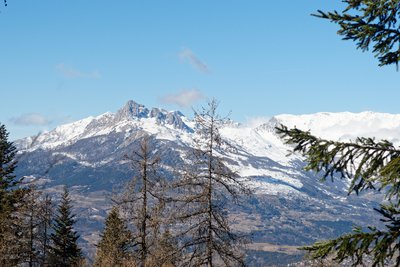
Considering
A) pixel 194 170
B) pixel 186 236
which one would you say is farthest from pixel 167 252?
pixel 194 170

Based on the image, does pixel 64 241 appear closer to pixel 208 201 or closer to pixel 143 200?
pixel 143 200

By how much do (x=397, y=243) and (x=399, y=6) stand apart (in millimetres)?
4619

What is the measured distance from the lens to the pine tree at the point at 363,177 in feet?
28.0

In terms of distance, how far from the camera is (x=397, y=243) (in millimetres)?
8242

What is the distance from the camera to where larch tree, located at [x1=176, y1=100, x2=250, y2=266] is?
24.5 metres

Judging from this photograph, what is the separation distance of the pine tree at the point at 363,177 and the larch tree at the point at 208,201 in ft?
49.3

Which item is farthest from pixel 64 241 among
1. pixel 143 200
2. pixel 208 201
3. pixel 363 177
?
pixel 363 177

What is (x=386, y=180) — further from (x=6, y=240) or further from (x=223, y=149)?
(x=6, y=240)

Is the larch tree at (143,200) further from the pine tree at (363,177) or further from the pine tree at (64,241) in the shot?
the pine tree at (64,241)

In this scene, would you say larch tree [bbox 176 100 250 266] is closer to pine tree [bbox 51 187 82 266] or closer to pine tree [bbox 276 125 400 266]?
pine tree [bbox 276 125 400 266]

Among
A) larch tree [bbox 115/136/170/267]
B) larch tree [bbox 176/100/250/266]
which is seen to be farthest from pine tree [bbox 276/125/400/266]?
larch tree [bbox 115/136/170/267]

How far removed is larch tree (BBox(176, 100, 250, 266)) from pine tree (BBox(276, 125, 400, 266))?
49.3 feet

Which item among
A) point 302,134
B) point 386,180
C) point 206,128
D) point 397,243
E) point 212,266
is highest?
point 206,128

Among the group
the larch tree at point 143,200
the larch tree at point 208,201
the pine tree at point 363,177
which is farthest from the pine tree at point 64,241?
the pine tree at point 363,177
